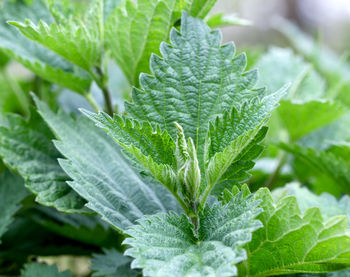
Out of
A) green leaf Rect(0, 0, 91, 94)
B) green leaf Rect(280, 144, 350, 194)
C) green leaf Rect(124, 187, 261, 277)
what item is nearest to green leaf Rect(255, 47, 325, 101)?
green leaf Rect(280, 144, 350, 194)

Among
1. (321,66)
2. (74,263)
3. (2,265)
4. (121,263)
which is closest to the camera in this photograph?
(121,263)

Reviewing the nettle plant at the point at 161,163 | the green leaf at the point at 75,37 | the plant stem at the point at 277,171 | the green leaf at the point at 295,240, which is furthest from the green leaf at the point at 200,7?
the plant stem at the point at 277,171

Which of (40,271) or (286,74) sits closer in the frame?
(40,271)

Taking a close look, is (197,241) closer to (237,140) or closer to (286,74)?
(237,140)

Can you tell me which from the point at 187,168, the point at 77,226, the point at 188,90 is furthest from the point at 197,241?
the point at 77,226

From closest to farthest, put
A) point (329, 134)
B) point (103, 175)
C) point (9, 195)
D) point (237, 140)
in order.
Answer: point (237, 140), point (103, 175), point (9, 195), point (329, 134)

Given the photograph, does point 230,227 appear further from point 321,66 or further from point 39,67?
point 321,66

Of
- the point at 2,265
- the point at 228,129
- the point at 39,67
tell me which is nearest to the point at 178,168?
the point at 228,129

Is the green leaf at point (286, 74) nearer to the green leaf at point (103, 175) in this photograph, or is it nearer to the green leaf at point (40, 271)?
the green leaf at point (103, 175)
